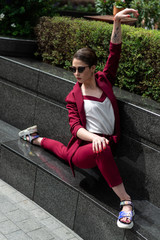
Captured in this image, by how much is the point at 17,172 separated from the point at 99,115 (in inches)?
55.6

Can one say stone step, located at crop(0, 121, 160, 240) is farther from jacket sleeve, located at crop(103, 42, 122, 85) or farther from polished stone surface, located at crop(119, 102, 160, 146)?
jacket sleeve, located at crop(103, 42, 122, 85)

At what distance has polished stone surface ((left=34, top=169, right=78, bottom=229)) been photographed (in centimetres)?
418

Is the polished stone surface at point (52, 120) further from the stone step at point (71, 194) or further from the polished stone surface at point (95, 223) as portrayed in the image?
the polished stone surface at point (95, 223)

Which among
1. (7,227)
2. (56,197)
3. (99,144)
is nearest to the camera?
(99,144)

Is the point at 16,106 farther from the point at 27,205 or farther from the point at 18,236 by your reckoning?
the point at 18,236

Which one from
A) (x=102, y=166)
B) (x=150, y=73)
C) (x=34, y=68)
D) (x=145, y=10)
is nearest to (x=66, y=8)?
(x=145, y=10)

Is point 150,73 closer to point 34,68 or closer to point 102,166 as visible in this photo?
point 102,166

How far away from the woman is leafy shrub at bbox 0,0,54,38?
2.67 m

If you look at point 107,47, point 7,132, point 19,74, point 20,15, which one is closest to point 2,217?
point 7,132

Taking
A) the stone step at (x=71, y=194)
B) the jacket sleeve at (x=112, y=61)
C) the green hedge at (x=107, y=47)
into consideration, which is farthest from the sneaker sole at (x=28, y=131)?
the jacket sleeve at (x=112, y=61)

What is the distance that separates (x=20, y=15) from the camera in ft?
22.2

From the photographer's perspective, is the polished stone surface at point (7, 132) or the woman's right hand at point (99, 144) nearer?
the woman's right hand at point (99, 144)

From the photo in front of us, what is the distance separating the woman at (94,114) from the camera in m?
3.78

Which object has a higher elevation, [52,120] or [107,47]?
[107,47]
